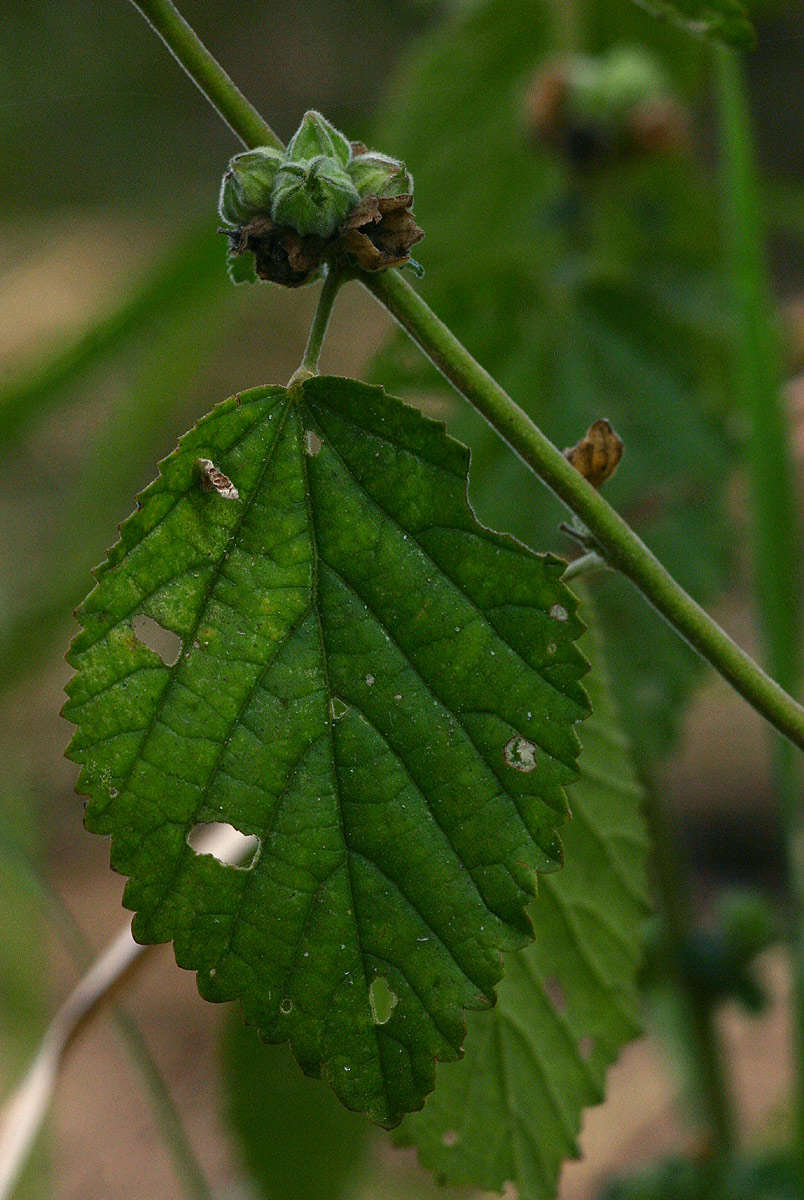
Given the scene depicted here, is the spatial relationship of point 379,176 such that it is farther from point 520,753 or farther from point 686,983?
point 686,983

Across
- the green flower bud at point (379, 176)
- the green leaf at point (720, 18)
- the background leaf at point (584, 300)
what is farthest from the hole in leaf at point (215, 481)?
the background leaf at point (584, 300)

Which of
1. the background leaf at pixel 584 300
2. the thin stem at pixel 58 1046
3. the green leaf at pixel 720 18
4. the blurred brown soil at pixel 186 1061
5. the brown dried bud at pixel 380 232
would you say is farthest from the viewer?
the blurred brown soil at pixel 186 1061

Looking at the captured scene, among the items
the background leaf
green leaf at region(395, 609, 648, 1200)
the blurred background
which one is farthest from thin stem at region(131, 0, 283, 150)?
the background leaf

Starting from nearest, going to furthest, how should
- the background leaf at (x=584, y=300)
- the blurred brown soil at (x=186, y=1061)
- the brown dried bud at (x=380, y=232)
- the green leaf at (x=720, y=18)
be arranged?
the brown dried bud at (x=380, y=232) < the green leaf at (x=720, y=18) < the background leaf at (x=584, y=300) < the blurred brown soil at (x=186, y=1061)

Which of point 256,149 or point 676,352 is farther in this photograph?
point 676,352

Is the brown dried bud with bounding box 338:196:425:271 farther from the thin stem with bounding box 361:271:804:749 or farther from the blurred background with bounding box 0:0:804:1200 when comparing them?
the blurred background with bounding box 0:0:804:1200

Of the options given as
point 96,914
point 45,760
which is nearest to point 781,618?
point 96,914

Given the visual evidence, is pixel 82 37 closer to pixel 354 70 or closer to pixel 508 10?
pixel 354 70

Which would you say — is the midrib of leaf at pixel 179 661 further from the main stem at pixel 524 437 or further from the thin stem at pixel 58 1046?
the thin stem at pixel 58 1046
